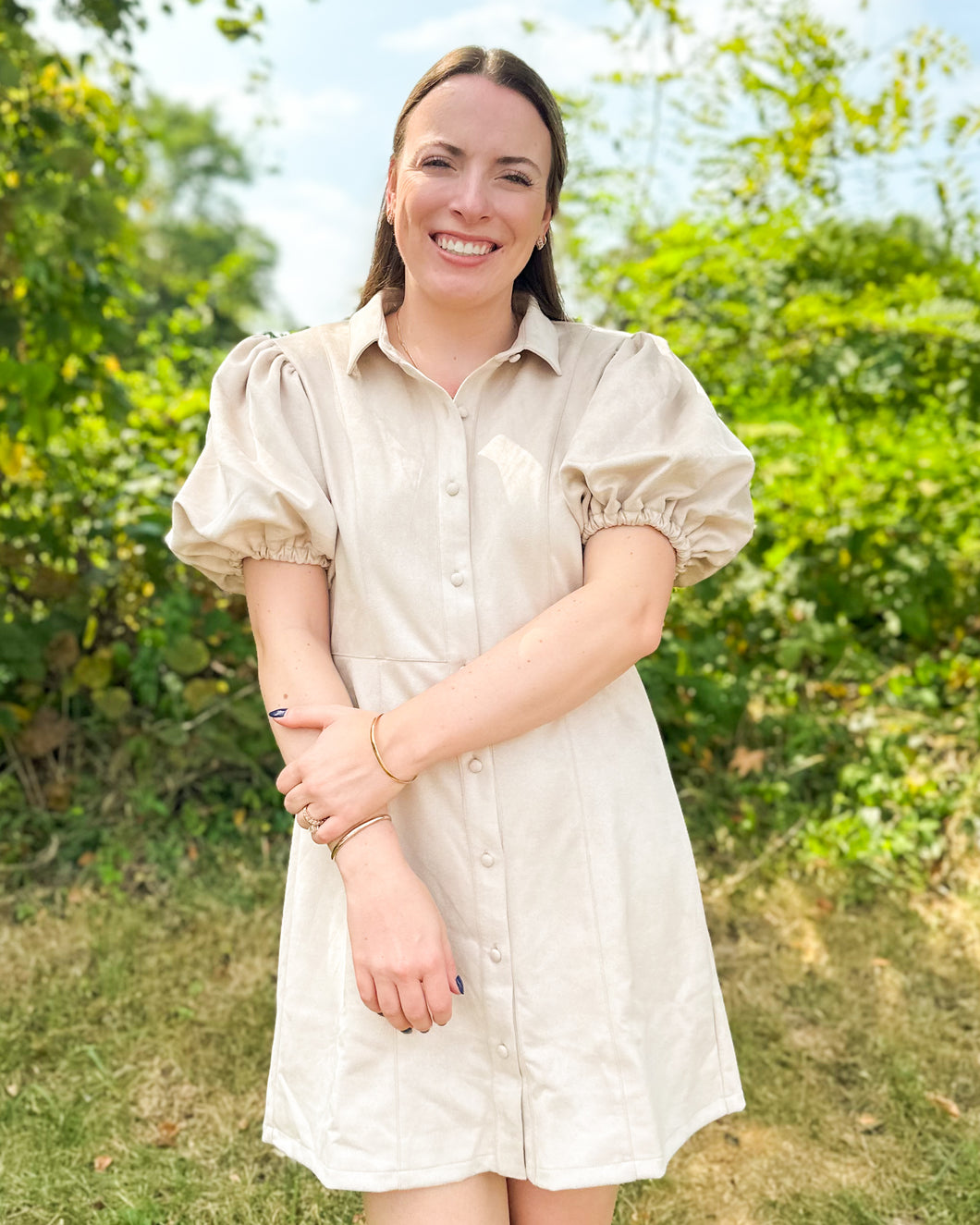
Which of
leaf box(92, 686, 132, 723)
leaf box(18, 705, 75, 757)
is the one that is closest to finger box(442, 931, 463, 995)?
leaf box(92, 686, 132, 723)

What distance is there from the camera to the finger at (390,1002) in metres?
1.42

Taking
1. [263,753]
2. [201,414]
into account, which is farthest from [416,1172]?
[201,414]

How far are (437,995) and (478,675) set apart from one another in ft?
1.37

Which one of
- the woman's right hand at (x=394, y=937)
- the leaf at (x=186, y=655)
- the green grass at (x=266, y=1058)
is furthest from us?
the leaf at (x=186, y=655)

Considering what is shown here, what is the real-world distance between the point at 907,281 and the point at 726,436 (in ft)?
8.23

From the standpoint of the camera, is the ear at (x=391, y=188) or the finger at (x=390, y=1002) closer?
the finger at (x=390, y=1002)

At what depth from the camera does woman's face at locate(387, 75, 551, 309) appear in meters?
1.53

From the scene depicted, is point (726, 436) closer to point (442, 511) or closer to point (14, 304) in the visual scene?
point (442, 511)

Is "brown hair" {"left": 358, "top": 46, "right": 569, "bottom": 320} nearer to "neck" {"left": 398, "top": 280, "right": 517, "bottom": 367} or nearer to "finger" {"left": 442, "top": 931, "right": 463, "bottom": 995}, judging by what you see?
"neck" {"left": 398, "top": 280, "right": 517, "bottom": 367}

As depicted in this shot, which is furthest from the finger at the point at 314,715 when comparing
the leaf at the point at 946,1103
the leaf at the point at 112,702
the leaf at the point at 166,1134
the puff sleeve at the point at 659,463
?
the leaf at the point at 112,702

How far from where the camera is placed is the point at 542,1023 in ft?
4.99

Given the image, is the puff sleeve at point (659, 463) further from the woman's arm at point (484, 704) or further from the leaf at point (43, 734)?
the leaf at point (43, 734)

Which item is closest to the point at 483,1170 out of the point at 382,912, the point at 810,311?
the point at 382,912

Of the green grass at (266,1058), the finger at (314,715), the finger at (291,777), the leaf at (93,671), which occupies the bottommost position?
the green grass at (266,1058)
